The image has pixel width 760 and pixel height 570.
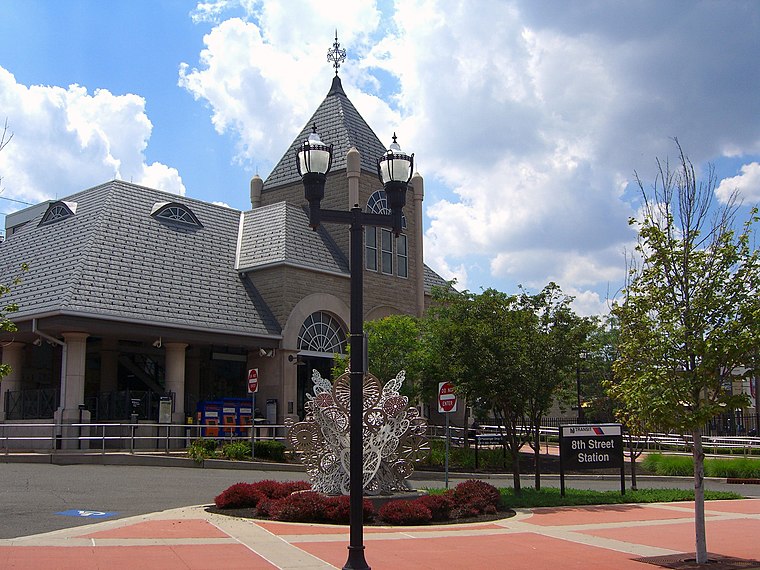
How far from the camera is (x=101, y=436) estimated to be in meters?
28.5

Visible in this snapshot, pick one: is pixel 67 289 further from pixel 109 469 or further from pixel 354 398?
pixel 354 398

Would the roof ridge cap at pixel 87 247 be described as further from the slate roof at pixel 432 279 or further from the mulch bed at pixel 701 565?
the mulch bed at pixel 701 565

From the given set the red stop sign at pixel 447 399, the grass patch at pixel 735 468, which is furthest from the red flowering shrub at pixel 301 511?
the grass patch at pixel 735 468

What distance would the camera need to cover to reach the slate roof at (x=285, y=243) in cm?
3559

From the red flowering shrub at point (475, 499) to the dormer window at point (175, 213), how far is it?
23365 mm

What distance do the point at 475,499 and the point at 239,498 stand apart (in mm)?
4505

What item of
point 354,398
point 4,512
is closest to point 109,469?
point 4,512

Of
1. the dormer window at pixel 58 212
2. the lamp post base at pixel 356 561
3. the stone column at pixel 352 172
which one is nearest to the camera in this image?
the lamp post base at pixel 356 561

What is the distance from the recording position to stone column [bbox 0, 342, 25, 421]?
3070 centimetres

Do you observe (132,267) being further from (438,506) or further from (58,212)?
(438,506)

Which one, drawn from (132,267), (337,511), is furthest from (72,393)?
(337,511)

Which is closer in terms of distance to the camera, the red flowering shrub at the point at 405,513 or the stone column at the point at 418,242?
the red flowering shrub at the point at 405,513

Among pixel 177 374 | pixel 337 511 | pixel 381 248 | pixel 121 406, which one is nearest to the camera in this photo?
pixel 337 511

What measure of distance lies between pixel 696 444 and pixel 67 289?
22.6 meters
